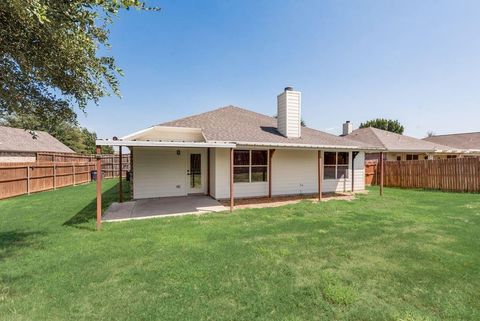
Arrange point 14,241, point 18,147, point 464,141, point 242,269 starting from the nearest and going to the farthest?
point 242,269 < point 14,241 < point 18,147 < point 464,141

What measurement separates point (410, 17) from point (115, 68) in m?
10.4

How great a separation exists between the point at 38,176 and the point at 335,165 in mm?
16529

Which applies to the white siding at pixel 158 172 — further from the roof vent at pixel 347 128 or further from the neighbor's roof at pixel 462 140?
the neighbor's roof at pixel 462 140

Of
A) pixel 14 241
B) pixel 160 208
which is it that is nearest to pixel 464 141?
pixel 160 208

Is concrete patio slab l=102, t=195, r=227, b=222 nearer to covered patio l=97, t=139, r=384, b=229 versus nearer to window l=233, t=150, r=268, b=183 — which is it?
covered patio l=97, t=139, r=384, b=229

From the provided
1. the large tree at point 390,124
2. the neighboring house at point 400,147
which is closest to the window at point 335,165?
the neighboring house at point 400,147

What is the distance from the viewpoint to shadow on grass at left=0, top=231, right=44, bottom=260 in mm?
4645

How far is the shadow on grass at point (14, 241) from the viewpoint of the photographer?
464 centimetres

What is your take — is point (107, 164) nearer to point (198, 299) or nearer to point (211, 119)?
point (211, 119)

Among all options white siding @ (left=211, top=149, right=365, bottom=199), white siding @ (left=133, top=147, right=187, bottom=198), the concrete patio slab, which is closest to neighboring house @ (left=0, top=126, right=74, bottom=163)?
white siding @ (left=133, top=147, right=187, bottom=198)

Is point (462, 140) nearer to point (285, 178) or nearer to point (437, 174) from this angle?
point (437, 174)

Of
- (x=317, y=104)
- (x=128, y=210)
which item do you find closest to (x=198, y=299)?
(x=128, y=210)

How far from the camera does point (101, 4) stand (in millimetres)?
3363

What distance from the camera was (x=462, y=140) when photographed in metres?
26.4
